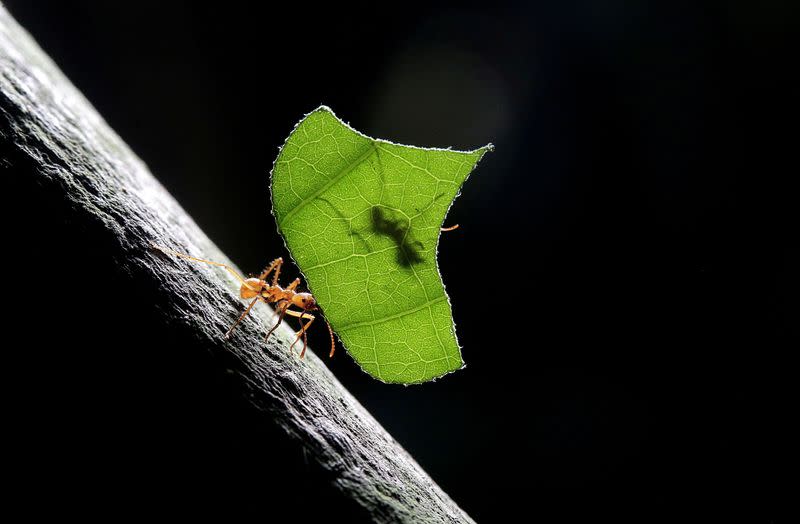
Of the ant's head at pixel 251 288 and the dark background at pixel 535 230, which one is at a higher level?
the dark background at pixel 535 230

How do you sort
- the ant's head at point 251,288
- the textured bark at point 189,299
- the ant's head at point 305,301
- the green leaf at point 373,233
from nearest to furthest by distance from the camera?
the textured bark at point 189,299 → the green leaf at point 373,233 → the ant's head at point 251,288 → the ant's head at point 305,301

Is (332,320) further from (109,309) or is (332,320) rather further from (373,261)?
(109,309)

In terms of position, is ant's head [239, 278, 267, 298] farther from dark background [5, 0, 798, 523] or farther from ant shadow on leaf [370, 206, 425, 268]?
dark background [5, 0, 798, 523]

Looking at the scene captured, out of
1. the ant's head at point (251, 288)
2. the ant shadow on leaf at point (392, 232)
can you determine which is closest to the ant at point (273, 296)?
the ant's head at point (251, 288)

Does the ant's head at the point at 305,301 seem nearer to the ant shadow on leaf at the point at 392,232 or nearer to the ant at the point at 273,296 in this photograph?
the ant at the point at 273,296

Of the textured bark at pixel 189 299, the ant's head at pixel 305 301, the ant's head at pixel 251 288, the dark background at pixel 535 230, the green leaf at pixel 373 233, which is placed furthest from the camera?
the dark background at pixel 535 230

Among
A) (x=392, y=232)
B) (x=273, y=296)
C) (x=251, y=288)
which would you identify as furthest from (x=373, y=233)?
(x=273, y=296)

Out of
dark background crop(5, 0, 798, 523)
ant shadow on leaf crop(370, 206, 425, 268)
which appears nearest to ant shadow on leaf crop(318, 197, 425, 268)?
ant shadow on leaf crop(370, 206, 425, 268)

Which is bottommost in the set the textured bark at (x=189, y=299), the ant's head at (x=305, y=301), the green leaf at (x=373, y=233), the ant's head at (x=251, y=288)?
the textured bark at (x=189, y=299)
